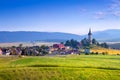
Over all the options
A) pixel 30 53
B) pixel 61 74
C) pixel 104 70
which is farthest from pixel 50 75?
pixel 30 53

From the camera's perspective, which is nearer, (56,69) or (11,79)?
(11,79)

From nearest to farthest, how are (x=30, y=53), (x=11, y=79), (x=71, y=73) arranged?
1. (x=11, y=79)
2. (x=71, y=73)
3. (x=30, y=53)

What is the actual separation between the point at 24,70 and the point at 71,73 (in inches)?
386

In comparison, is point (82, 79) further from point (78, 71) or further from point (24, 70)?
point (24, 70)

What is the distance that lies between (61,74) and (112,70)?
11.7m

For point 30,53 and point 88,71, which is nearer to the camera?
point 88,71

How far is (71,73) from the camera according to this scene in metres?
63.4

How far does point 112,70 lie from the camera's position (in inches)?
2611

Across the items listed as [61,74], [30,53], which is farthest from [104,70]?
[30,53]

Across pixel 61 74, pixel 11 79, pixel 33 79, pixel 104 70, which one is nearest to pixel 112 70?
pixel 104 70

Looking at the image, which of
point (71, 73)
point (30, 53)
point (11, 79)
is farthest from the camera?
point (30, 53)

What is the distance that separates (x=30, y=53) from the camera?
144875 millimetres

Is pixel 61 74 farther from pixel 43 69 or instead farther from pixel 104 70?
pixel 104 70

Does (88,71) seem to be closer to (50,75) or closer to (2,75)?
(50,75)
